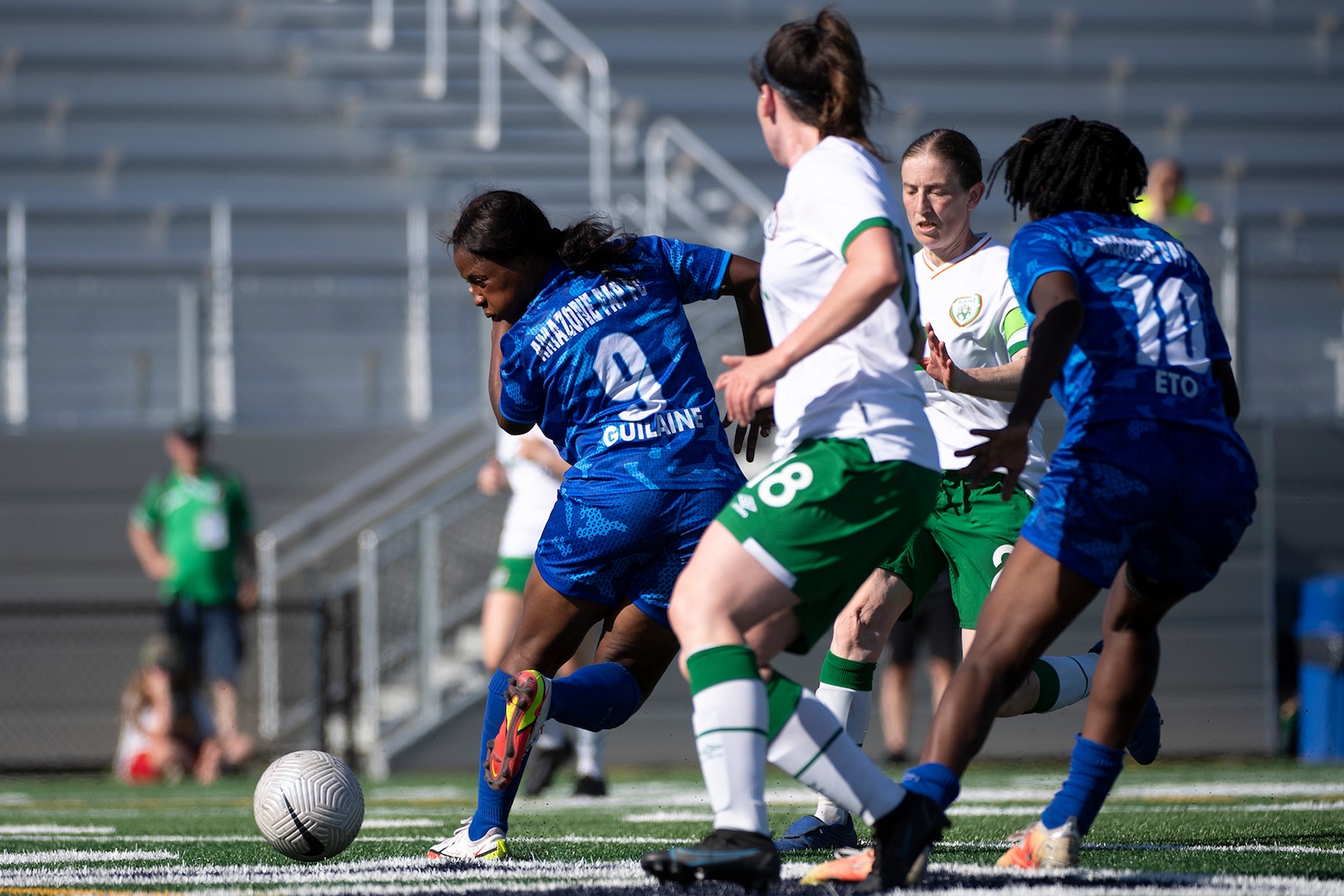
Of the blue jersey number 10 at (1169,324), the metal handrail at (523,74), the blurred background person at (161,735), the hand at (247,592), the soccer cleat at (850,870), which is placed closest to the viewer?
the soccer cleat at (850,870)

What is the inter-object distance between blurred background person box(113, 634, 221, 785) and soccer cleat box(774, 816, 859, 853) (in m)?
6.55

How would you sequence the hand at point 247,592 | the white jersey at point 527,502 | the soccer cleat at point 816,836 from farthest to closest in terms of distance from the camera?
the hand at point 247,592, the white jersey at point 527,502, the soccer cleat at point 816,836

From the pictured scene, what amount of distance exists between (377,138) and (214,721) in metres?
7.98

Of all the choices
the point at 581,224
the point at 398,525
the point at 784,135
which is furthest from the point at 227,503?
the point at 784,135

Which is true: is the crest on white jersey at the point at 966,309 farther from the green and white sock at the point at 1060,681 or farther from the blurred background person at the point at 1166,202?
the blurred background person at the point at 1166,202

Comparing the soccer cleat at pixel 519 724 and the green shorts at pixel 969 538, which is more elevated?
the green shorts at pixel 969 538

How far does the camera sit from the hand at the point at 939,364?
4.14m

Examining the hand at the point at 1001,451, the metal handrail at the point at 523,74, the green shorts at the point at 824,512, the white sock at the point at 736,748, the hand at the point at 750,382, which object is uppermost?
the metal handrail at the point at 523,74

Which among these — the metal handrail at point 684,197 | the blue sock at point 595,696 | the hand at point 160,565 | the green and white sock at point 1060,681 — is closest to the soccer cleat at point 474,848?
the blue sock at point 595,696

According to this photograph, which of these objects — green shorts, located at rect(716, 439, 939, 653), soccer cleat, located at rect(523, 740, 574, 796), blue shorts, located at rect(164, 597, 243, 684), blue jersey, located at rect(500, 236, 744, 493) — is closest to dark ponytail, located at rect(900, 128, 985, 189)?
blue jersey, located at rect(500, 236, 744, 493)

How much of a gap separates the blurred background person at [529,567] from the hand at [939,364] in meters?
3.76

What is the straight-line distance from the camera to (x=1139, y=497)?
342 centimetres

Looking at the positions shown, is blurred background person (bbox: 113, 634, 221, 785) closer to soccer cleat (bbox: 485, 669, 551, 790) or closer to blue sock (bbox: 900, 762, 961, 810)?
soccer cleat (bbox: 485, 669, 551, 790)

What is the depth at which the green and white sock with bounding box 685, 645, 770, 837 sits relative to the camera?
3.17 metres
